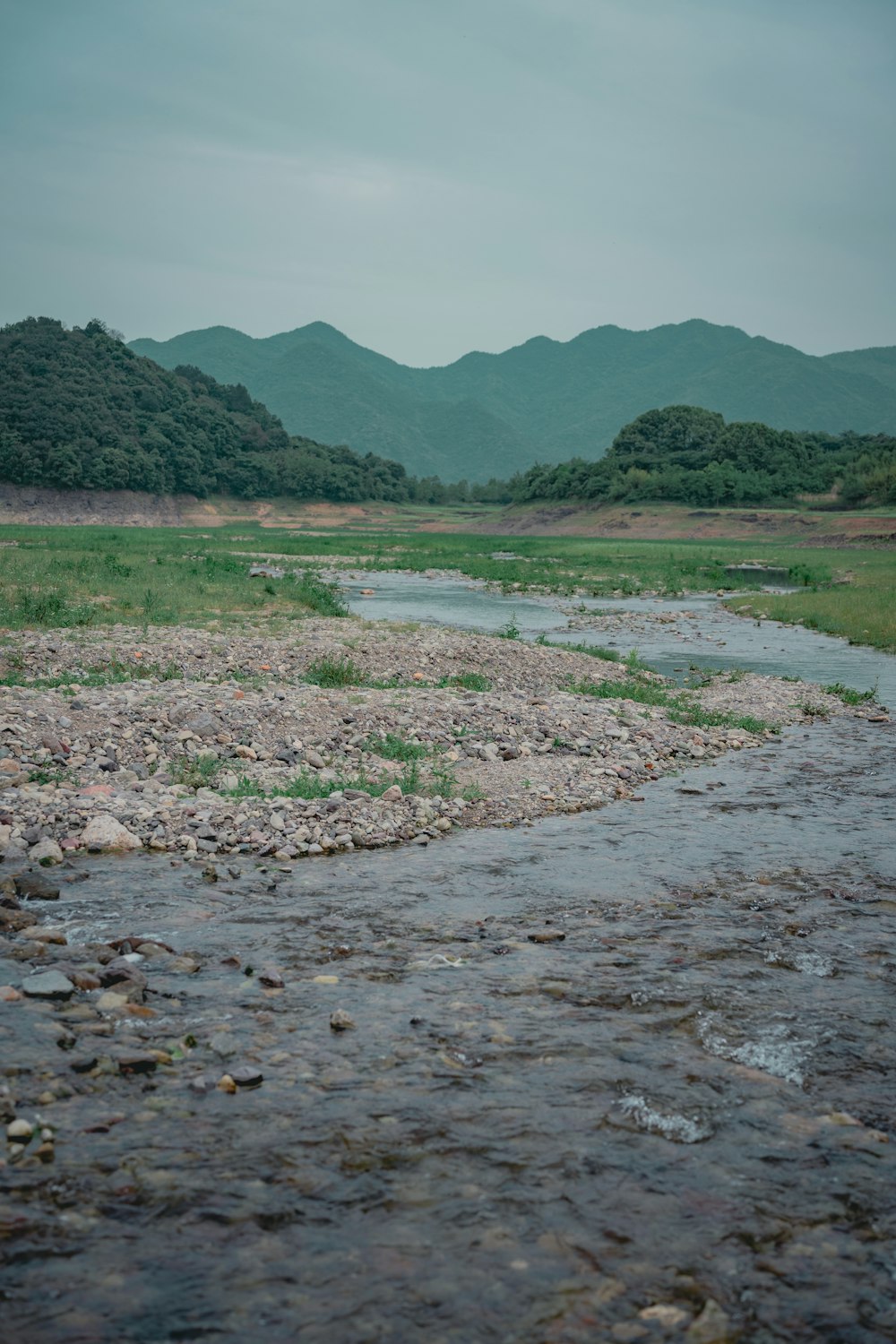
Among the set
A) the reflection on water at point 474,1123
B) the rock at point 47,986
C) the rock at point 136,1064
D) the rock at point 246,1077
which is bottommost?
the reflection on water at point 474,1123

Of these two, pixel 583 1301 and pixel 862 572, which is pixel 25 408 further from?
pixel 583 1301

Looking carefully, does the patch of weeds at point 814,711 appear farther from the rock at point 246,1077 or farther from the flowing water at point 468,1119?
the rock at point 246,1077

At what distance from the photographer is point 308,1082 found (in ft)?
17.8

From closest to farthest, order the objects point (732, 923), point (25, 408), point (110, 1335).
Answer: point (110, 1335) < point (732, 923) < point (25, 408)

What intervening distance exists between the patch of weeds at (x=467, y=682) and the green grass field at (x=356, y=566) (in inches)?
307

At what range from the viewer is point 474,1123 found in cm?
512

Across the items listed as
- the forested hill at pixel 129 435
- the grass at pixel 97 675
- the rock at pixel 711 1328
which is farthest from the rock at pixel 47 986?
the forested hill at pixel 129 435

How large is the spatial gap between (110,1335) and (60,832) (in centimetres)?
659

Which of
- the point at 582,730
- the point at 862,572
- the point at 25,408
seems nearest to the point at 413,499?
the point at 25,408

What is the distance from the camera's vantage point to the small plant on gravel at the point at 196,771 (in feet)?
37.0

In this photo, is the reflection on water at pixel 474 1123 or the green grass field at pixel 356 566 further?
the green grass field at pixel 356 566

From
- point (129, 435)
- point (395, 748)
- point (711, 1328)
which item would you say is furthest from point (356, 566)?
point (129, 435)

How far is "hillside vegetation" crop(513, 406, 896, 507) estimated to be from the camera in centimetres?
9894

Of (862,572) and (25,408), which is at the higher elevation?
(25,408)
